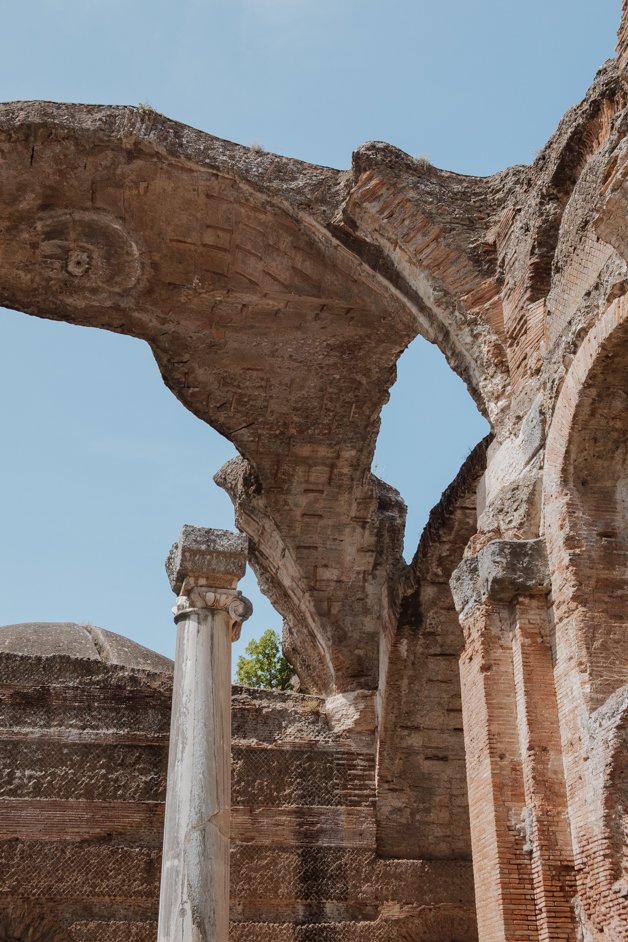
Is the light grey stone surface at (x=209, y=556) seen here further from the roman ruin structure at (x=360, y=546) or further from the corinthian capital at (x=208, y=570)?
the roman ruin structure at (x=360, y=546)

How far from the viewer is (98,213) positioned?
28.7ft

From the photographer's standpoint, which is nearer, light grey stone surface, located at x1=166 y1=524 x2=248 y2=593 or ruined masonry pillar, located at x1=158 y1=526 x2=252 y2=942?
ruined masonry pillar, located at x1=158 y1=526 x2=252 y2=942

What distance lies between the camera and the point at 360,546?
10.7m

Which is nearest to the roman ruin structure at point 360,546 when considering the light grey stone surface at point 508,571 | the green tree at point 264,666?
the light grey stone surface at point 508,571

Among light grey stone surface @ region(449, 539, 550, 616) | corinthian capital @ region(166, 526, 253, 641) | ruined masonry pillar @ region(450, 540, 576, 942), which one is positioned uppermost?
corinthian capital @ region(166, 526, 253, 641)

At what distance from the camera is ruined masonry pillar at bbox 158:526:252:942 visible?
6492 millimetres

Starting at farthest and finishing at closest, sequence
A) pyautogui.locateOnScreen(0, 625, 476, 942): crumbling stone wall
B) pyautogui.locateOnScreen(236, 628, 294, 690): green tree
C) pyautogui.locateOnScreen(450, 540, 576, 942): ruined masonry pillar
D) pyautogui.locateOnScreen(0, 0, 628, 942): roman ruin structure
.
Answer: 1. pyautogui.locateOnScreen(236, 628, 294, 690): green tree
2. pyautogui.locateOnScreen(0, 625, 476, 942): crumbling stone wall
3. pyautogui.locateOnScreen(0, 0, 628, 942): roman ruin structure
4. pyautogui.locateOnScreen(450, 540, 576, 942): ruined masonry pillar

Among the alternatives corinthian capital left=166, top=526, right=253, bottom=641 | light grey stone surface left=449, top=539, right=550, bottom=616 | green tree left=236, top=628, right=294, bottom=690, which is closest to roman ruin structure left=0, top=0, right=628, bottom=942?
light grey stone surface left=449, top=539, right=550, bottom=616

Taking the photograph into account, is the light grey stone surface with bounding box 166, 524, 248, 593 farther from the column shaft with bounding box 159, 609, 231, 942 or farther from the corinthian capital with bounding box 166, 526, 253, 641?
the column shaft with bounding box 159, 609, 231, 942

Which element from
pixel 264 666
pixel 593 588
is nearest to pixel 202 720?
pixel 593 588

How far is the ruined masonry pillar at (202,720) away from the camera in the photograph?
6.49 m

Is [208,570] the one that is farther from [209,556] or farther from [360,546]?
[360,546]

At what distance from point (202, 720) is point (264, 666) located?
1001cm

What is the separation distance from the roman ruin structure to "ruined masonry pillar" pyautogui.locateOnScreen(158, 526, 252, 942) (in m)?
0.21
